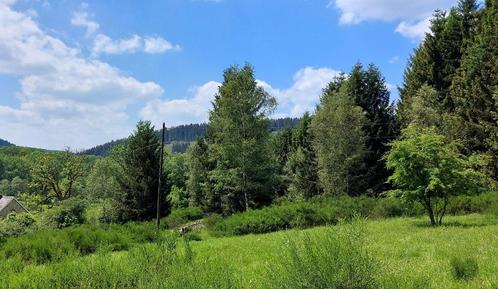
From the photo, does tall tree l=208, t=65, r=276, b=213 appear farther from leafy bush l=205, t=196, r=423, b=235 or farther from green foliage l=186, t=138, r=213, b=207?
green foliage l=186, t=138, r=213, b=207

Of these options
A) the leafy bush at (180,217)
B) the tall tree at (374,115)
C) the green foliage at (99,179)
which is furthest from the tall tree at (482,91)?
the green foliage at (99,179)

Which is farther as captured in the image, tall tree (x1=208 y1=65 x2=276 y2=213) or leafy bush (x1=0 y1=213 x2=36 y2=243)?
tall tree (x1=208 y1=65 x2=276 y2=213)

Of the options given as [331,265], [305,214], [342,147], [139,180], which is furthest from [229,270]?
[139,180]

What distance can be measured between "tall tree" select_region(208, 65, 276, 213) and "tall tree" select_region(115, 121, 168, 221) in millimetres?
5747

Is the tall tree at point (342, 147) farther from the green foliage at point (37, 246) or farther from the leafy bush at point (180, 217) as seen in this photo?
the green foliage at point (37, 246)

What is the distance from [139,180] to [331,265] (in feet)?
116

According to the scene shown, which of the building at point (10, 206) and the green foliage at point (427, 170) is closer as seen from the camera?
the green foliage at point (427, 170)

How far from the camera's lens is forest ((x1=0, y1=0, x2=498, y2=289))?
182 inches

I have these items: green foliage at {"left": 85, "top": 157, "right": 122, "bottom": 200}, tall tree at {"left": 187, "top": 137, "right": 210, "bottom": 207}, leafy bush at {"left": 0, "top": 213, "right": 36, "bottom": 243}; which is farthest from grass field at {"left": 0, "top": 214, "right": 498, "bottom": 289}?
green foliage at {"left": 85, "top": 157, "right": 122, "bottom": 200}

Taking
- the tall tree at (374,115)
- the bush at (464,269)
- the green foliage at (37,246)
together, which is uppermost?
the tall tree at (374,115)

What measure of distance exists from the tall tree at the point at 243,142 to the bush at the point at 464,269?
92.8 feet

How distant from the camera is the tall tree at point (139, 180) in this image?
1484 inches

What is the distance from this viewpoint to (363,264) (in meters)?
4.18

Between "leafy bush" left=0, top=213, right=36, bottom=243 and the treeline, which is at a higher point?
the treeline
